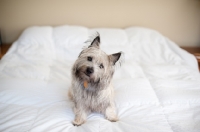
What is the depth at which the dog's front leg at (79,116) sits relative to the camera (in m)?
1.33

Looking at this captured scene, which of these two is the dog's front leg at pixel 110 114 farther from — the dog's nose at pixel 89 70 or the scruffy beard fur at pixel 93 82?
the dog's nose at pixel 89 70

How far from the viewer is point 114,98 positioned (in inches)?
61.4

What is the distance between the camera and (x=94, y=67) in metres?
1.24

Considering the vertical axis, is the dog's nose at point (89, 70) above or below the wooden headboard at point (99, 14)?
below

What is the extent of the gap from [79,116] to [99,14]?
1.64 meters

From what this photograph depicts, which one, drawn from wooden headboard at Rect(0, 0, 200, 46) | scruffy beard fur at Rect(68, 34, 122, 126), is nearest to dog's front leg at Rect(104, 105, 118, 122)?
scruffy beard fur at Rect(68, 34, 122, 126)

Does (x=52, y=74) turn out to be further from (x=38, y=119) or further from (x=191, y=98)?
(x=191, y=98)

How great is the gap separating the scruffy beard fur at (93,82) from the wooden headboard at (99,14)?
135 cm

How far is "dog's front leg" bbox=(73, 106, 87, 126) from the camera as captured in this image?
4.37 feet

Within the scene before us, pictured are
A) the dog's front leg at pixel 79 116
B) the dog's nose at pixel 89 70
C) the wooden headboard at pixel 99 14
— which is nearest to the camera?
the dog's nose at pixel 89 70

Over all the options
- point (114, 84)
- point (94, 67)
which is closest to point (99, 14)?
point (114, 84)

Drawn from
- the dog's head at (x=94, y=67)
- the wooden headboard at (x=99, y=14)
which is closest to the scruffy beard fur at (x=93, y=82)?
the dog's head at (x=94, y=67)

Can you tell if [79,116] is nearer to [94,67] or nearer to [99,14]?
[94,67]

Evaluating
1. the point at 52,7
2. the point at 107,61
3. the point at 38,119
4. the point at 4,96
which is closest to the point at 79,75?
the point at 107,61
